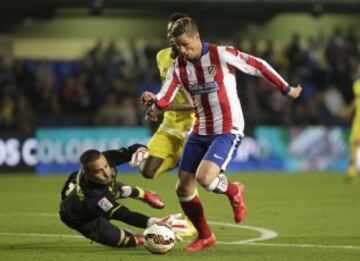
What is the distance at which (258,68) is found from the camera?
977cm

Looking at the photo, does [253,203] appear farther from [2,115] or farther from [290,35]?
[290,35]

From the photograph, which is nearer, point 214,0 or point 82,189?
point 82,189

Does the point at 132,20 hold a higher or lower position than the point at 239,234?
higher

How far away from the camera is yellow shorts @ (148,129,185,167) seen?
1196 centimetres

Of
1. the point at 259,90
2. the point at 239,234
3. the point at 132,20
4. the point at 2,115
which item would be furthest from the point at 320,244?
the point at 132,20

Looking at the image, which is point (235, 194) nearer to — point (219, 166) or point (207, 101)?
point (219, 166)

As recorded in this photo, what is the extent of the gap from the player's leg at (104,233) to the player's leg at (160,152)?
240 cm

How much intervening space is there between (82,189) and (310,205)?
610cm

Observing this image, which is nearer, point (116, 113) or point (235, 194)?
point (235, 194)

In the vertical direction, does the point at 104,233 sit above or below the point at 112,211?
below

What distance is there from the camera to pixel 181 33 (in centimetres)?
955

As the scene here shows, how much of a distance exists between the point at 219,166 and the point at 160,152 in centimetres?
240

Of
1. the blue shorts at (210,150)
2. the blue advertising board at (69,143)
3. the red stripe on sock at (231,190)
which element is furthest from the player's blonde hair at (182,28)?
the blue advertising board at (69,143)

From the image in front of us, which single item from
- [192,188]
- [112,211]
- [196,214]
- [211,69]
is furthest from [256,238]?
[211,69]
